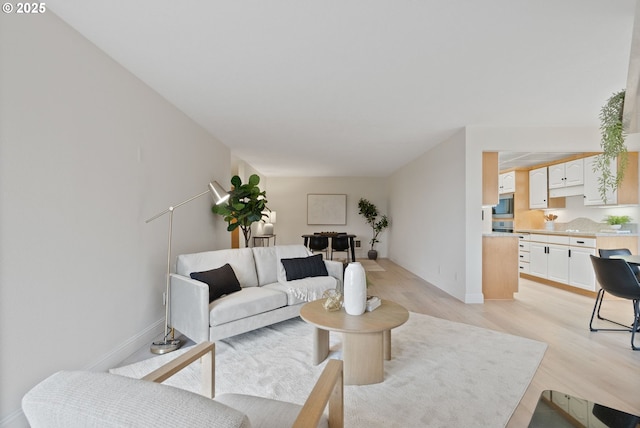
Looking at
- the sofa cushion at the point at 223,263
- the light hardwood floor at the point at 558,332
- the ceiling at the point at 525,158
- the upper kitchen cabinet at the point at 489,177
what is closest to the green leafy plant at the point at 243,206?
the sofa cushion at the point at 223,263

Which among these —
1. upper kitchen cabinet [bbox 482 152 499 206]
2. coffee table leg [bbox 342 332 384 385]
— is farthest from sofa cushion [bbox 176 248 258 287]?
upper kitchen cabinet [bbox 482 152 499 206]

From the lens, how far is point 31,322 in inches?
69.9

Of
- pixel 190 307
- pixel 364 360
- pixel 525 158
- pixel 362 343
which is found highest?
pixel 525 158

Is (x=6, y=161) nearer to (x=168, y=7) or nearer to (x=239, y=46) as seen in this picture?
(x=168, y=7)

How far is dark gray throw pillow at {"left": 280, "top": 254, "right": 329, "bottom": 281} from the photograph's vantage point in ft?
11.8

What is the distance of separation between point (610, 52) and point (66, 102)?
397 centimetres

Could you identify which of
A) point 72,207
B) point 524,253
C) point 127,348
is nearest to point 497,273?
point 524,253

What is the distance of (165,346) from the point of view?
2688 millimetres

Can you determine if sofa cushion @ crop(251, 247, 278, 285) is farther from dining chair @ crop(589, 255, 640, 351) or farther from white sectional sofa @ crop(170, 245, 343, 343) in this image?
dining chair @ crop(589, 255, 640, 351)

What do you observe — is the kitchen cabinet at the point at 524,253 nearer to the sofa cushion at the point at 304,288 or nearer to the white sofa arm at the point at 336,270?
the white sofa arm at the point at 336,270

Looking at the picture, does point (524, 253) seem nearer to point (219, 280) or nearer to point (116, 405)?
point (219, 280)

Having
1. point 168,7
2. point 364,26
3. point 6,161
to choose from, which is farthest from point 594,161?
point 6,161

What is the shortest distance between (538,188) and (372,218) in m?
4.01

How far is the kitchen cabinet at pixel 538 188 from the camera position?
19.4ft
